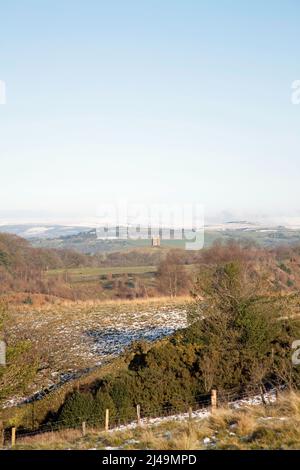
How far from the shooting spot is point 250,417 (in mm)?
11016

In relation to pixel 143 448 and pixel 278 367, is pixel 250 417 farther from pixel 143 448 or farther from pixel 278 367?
pixel 278 367

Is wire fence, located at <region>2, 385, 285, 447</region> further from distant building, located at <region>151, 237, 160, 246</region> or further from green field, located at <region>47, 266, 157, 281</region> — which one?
distant building, located at <region>151, 237, 160, 246</region>

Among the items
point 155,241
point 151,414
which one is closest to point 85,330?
point 151,414

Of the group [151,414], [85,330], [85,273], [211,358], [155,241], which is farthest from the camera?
[155,241]

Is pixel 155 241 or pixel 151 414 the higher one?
pixel 155 241

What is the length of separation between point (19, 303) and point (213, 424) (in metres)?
41.8

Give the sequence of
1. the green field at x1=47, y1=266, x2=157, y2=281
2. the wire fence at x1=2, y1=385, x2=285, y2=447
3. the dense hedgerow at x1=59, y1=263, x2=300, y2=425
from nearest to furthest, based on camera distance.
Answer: the wire fence at x1=2, y1=385, x2=285, y2=447, the dense hedgerow at x1=59, y1=263, x2=300, y2=425, the green field at x1=47, y1=266, x2=157, y2=281

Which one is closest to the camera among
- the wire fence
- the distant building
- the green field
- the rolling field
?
the wire fence

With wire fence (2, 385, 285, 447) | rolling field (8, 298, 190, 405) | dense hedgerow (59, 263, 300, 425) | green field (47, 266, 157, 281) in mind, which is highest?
dense hedgerow (59, 263, 300, 425)

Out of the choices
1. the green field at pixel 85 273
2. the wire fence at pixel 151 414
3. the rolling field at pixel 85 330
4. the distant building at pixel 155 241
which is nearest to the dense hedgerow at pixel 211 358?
the wire fence at pixel 151 414

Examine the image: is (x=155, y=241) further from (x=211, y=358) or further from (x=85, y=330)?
(x=211, y=358)

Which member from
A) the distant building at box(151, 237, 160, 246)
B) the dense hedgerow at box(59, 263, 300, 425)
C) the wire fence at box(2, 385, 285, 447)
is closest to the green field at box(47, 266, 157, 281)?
the distant building at box(151, 237, 160, 246)

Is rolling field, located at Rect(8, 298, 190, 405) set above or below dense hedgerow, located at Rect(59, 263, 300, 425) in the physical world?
below
